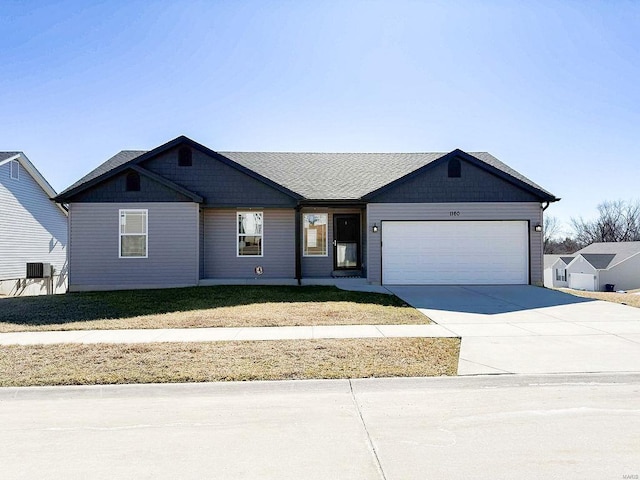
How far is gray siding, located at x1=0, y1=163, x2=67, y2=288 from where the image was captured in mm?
20406

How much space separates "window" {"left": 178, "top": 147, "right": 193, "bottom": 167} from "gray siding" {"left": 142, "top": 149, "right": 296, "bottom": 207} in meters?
0.13

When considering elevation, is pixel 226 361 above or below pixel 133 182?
below

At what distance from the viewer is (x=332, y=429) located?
13.3 feet

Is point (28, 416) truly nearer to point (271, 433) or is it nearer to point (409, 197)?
point (271, 433)

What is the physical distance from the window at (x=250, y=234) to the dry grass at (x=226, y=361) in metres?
8.65

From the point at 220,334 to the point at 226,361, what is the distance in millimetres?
1803

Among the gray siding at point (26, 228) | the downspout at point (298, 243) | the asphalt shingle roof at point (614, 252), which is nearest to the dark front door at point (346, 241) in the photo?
the downspout at point (298, 243)

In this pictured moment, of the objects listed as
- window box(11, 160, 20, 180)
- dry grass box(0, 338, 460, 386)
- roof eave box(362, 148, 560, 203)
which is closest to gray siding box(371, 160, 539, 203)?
roof eave box(362, 148, 560, 203)

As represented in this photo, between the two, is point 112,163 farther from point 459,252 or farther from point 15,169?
point 459,252

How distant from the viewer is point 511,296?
12688 mm

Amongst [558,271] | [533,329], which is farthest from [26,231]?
[558,271]

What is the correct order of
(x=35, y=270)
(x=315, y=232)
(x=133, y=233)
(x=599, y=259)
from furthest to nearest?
(x=599, y=259) → (x=35, y=270) → (x=315, y=232) → (x=133, y=233)

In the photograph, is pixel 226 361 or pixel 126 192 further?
pixel 126 192

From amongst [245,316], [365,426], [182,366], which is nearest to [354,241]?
[245,316]
